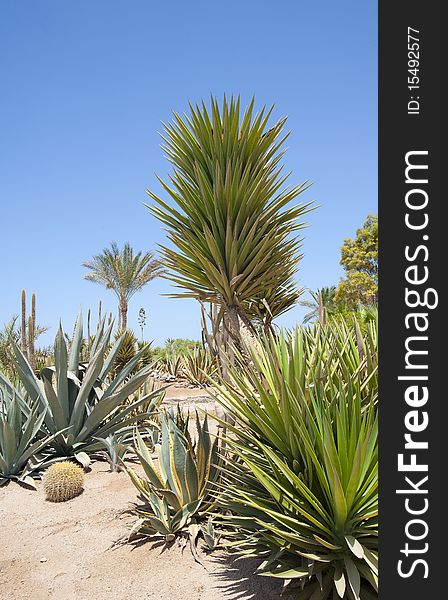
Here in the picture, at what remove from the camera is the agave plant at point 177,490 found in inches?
130

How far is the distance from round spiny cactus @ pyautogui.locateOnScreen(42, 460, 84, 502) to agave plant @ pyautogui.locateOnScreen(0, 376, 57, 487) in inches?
14.1

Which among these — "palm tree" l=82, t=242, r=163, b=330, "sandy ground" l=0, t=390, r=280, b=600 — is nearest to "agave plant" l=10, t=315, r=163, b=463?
"sandy ground" l=0, t=390, r=280, b=600

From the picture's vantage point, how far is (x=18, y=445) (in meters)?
4.89

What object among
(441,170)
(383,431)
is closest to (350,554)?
(383,431)

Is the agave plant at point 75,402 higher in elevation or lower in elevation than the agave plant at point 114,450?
higher

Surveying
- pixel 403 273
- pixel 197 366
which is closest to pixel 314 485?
pixel 403 273

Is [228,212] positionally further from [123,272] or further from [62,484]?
[123,272]

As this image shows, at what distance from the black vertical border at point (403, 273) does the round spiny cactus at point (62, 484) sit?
3.22 metres

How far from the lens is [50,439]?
4.93m

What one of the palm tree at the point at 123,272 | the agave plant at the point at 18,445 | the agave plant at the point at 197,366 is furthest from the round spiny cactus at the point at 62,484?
the palm tree at the point at 123,272

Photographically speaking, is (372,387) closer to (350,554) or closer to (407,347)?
(350,554)

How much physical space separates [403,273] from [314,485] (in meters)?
1.22

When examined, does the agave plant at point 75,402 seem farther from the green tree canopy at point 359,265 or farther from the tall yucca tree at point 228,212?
the green tree canopy at point 359,265

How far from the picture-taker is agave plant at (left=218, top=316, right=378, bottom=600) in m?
2.20
